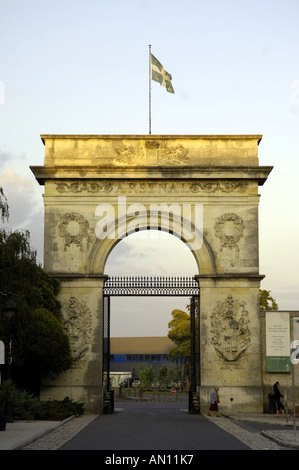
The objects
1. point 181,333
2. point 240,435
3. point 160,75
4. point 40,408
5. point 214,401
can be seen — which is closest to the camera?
point 240,435

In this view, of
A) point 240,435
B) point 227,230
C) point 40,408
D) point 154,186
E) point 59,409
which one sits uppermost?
point 154,186

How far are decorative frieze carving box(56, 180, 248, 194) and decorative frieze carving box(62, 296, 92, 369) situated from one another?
Result: 4089 mm

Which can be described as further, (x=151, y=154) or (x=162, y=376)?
(x=162, y=376)

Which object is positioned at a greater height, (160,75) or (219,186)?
(160,75)

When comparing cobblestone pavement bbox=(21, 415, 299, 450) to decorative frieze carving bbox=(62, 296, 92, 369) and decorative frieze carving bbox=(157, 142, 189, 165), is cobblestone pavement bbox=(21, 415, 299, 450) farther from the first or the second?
decorative frieze carving bbox=(157, 142, 189, 165)

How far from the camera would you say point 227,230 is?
1104 inches

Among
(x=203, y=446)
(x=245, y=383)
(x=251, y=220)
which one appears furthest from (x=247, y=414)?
(x=203, y=446)

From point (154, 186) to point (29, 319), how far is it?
23.5 ft

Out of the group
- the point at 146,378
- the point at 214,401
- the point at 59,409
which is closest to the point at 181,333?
the point at 146,378

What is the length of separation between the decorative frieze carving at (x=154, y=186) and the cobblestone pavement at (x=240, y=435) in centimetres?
849

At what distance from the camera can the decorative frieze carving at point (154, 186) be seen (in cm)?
2827

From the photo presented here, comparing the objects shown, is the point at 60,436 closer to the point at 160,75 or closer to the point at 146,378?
the point at 160,75
